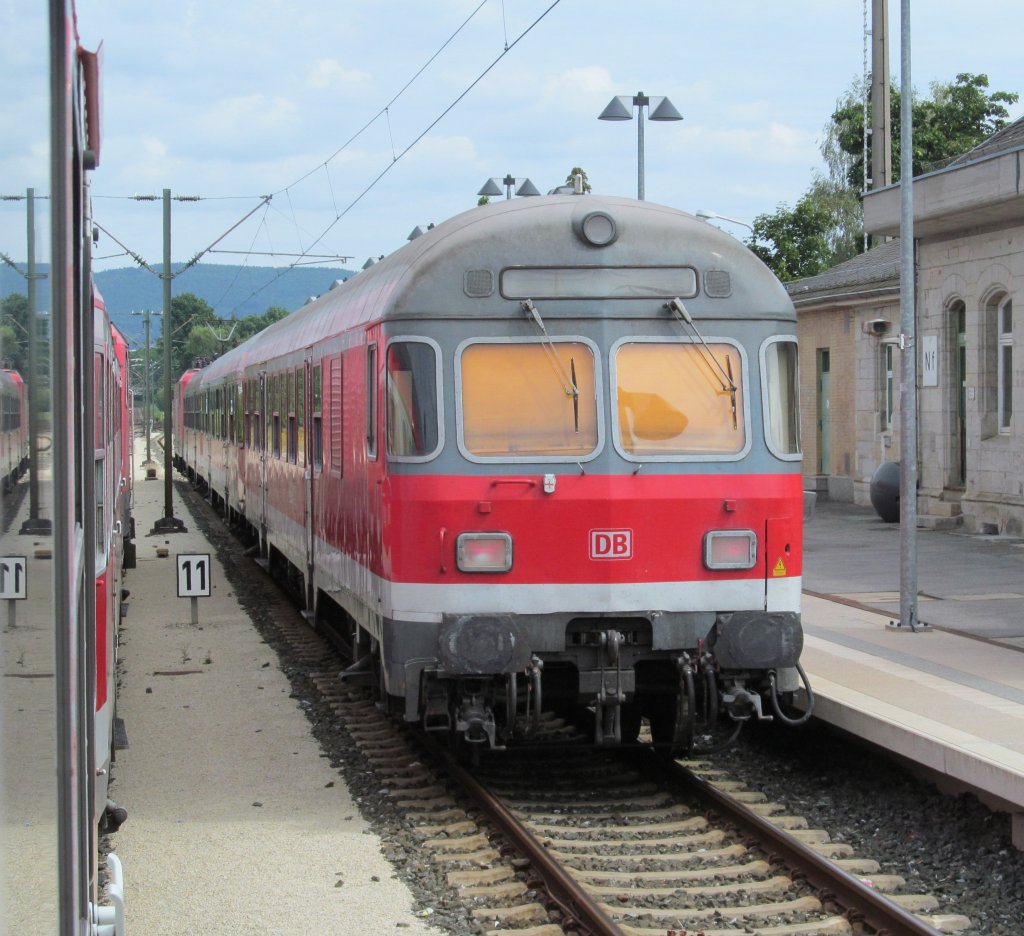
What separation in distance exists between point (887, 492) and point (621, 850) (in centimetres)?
1778

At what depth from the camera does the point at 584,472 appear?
8055mm

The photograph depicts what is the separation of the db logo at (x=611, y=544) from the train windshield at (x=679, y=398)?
1.59 feet

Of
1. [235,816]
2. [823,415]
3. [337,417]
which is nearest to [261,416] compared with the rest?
[337,417]

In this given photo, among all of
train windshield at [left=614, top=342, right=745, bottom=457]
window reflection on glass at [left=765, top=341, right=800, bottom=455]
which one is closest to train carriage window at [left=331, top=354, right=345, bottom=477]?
train windshield at [left=614, top=342, right=745, bottom=457]

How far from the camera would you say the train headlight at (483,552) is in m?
7.97

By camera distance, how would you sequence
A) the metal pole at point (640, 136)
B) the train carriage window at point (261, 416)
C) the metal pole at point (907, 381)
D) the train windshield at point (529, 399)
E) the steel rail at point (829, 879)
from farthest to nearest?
the metal pole at point (640, 136) → the train carriage window at point (261, 416) → the metal pole at point (907, 381) → the train windshield at point (529, 399) → the steel rail at point (829, 879)

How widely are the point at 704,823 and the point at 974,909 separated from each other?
173 cm

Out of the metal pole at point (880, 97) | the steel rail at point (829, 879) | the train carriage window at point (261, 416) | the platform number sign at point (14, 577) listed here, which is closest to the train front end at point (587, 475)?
the steel rail at point (829, 879)

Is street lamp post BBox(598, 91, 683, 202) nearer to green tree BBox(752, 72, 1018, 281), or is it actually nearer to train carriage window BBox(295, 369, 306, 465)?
train carriage window BBox(295, 369, 306, 465)

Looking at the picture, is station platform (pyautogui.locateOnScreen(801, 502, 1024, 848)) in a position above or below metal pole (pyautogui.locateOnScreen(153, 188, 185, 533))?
below

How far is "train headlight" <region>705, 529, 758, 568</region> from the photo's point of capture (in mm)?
8172

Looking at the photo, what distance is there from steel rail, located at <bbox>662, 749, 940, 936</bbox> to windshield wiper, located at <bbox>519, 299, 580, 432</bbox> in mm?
2137

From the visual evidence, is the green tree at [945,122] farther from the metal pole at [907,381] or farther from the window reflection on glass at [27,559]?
the window reflection on glass at [27,559]

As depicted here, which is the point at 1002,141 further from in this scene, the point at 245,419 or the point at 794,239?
the point at 794,239
